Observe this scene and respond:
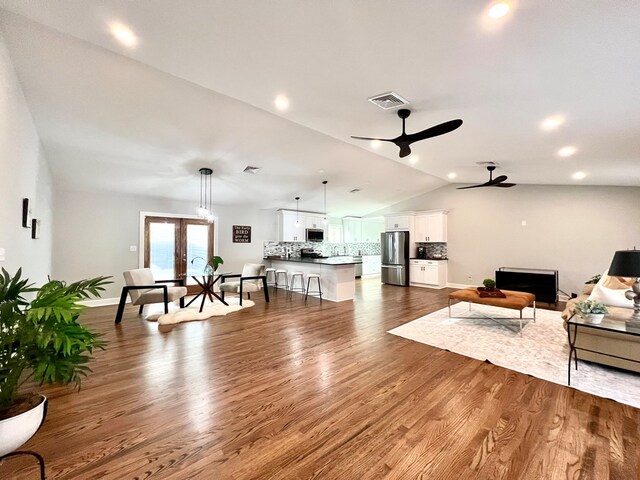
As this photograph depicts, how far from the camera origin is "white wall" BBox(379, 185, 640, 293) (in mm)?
5918

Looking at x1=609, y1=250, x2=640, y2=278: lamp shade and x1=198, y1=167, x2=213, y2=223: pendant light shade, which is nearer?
x1=609, y1=250, x2=640, y2=278: lamp shade

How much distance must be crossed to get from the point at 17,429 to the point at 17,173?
2.65m

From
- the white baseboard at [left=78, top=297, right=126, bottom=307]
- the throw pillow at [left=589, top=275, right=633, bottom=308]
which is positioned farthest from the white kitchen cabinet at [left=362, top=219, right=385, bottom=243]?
the white baseboard at [left=78, top=297, right=126, bottom=307]

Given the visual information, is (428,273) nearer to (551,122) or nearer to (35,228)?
(551,122)

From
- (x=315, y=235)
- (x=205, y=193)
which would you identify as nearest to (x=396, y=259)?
(x=315, y=235)

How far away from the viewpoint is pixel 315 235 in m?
9.27

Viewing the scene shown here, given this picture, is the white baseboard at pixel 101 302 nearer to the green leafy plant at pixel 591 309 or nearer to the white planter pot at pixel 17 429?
the white planter pot at pixel 17 429

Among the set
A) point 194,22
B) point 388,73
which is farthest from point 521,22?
point 194,22

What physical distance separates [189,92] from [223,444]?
3.54 metres

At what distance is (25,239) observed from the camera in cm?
322

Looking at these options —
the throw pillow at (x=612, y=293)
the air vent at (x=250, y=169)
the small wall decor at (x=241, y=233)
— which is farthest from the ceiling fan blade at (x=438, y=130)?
the small wall decor at (x=241, y=233)

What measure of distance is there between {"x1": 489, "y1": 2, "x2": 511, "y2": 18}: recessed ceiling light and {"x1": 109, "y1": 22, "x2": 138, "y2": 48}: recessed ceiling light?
259cm

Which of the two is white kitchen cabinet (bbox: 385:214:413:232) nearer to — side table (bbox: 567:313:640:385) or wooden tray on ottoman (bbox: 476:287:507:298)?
wooden tray on ottoman (bbox: 476:287:507:298)

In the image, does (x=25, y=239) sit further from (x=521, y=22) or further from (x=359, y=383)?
(x=521, y=22)
